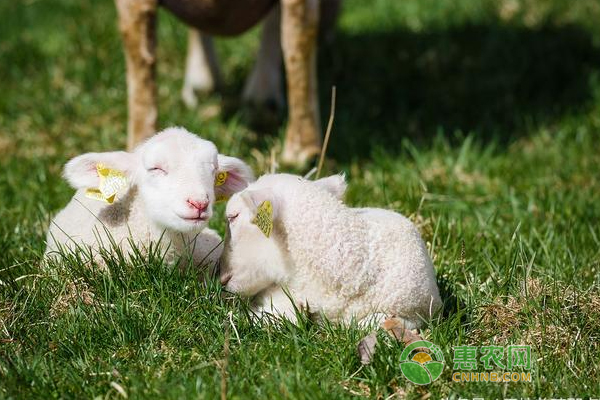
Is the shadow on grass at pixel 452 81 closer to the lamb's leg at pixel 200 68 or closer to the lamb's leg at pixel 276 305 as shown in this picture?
the lamb's leg at pixel 200 68

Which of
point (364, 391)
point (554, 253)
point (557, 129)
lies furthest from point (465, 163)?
point (364, 391)

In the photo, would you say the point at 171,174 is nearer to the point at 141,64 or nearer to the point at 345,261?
the point at 345,261

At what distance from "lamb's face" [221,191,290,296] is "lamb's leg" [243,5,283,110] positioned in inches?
134

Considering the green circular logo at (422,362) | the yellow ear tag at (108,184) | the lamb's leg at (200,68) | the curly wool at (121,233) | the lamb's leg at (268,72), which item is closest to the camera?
the green circular logo at (422,362)

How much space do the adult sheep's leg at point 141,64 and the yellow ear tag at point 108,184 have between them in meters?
1.66

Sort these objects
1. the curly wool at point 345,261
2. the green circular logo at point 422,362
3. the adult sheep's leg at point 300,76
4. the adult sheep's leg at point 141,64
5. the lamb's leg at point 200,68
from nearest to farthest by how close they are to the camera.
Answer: the green circular logo at point 422,362
the curly wool at point 345,261
the adult sheep's leg at point 141,64
the adult sheep's leg at point 300,76
the lamb's leg at point 200,68

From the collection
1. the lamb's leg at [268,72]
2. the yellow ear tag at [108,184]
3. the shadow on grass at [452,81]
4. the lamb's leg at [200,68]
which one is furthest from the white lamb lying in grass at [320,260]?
the lamb's leg at [200,68]

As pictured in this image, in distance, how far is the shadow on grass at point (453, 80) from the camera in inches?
251

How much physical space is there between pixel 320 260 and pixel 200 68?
3880mm

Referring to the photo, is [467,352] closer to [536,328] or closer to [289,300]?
[536,328]

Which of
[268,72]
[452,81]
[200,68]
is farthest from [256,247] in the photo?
[452,81]

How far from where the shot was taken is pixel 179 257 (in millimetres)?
3324

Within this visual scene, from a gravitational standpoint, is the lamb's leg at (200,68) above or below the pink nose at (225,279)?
below

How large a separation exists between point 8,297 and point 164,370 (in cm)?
76
